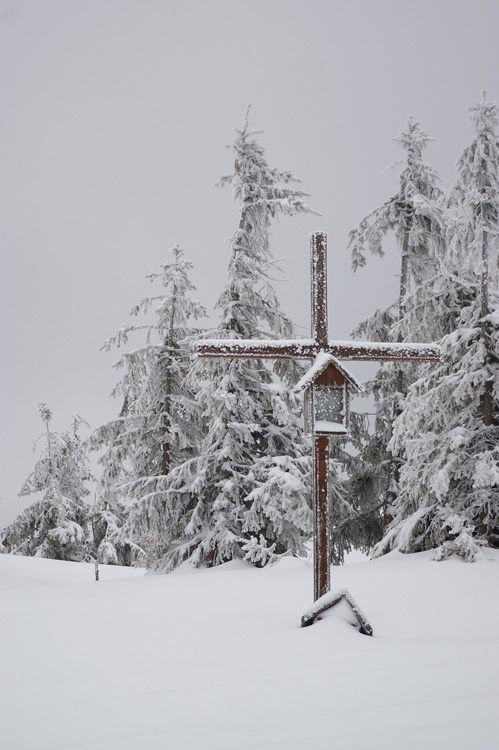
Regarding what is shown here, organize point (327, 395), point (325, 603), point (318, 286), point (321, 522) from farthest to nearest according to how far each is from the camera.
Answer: point (318, 286) → point (327, 395) → point (321, 522) → point (325, 603)

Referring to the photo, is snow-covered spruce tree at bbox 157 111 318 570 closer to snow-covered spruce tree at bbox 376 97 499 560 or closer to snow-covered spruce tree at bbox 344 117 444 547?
snow-covered spruce tree at bbox 376 97 499 560

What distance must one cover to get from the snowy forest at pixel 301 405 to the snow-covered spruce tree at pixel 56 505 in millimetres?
5643

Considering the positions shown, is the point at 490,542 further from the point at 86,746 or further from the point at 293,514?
the point at 86,746

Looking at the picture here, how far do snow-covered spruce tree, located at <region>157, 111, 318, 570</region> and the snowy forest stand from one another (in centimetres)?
4

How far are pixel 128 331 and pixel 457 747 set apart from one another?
13250 millimetres

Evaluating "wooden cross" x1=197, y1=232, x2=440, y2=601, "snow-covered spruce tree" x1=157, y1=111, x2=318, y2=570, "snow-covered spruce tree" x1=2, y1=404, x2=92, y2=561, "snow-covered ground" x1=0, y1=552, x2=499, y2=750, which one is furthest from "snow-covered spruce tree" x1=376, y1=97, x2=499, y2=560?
"snow-covered spruce tree" x1=2, y1=404, x2=92, y2=561

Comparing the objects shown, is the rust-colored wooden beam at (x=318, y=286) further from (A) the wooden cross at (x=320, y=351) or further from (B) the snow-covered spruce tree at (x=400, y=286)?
(B) the snow-covered spruce tree at (x=400, y=286)

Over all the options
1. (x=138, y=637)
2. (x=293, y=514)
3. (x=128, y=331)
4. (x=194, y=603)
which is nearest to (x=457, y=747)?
(x=138, y=637)

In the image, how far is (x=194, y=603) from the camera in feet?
24.5

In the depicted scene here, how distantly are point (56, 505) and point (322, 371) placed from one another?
17176 mm

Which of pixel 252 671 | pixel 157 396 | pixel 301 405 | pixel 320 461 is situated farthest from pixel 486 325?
pixel 157 396

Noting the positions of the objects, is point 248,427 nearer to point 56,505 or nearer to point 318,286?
point 318,286

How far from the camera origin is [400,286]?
14852mm

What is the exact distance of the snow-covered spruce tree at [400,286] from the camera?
14438 millimetres
